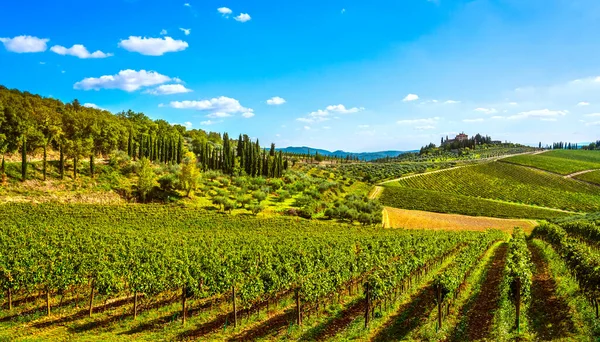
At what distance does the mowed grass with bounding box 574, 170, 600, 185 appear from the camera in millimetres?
144325

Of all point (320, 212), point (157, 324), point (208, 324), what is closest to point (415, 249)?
point (208, 324)

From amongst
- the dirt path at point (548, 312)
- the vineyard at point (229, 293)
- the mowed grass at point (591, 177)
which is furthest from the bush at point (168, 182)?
the mowed grass at point (591, 177)

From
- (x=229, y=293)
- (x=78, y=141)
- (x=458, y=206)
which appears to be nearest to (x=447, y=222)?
(x=458, y=206)

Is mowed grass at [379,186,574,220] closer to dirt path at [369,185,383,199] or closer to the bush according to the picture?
dirt path at [369,185,383,199]

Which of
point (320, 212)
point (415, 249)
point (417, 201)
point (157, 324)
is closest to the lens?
point (157, 324)

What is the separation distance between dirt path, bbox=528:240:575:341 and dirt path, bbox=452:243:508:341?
2846 millimetres

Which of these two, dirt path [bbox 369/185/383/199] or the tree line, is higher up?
the tree line

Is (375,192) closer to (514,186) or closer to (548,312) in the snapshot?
(514,186)

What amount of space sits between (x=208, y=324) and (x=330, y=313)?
973 centimetres

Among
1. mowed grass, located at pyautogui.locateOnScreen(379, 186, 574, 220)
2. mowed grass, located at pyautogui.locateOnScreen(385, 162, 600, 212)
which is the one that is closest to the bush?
mowed grass, located at pyautogui.locateOnScreen(379, 186, 574, 220)

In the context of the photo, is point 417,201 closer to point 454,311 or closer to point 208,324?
point 454,311

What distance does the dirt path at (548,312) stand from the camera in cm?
2253

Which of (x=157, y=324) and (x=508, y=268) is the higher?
(x=508, y=268)

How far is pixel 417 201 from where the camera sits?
358ft
